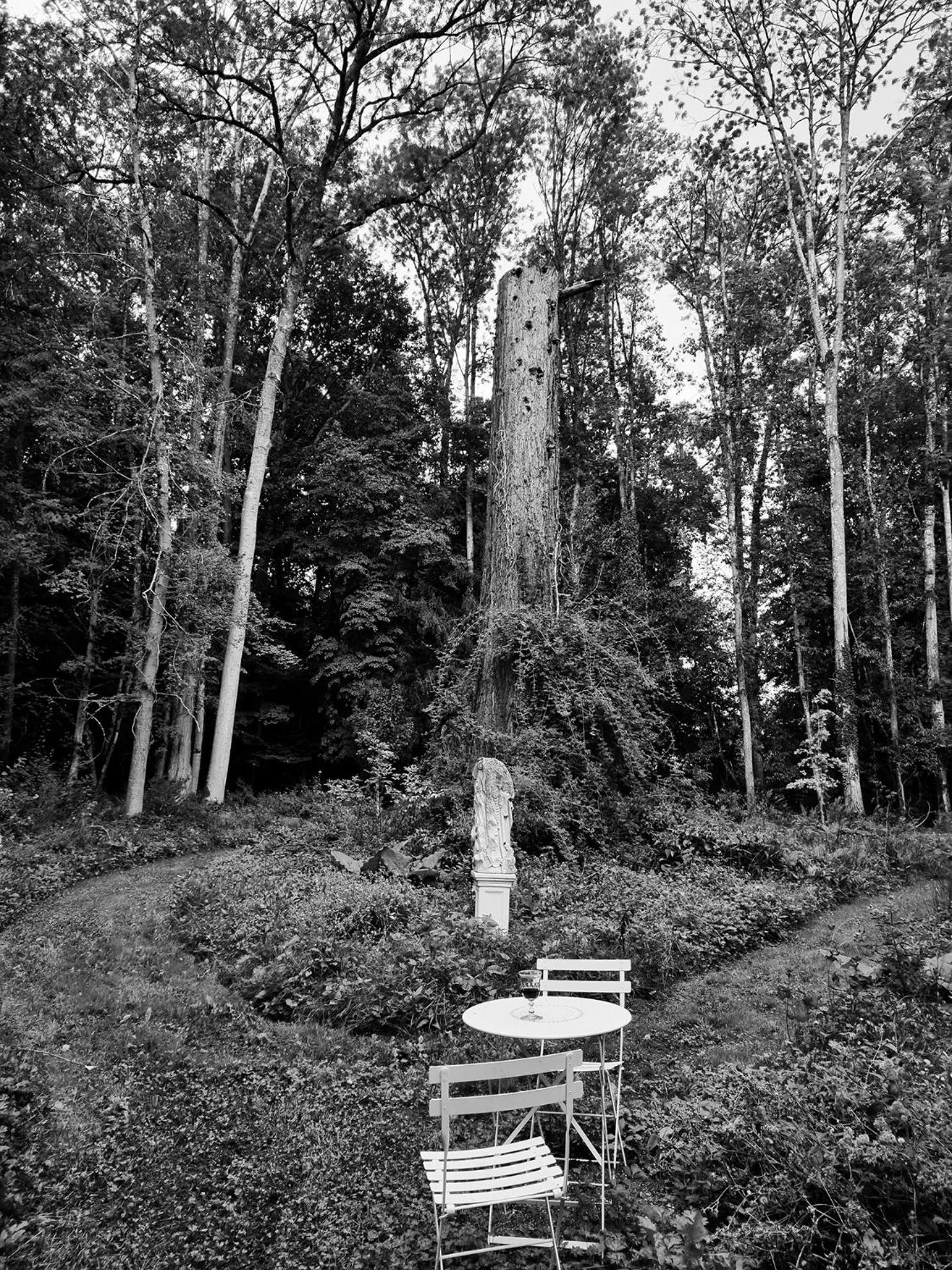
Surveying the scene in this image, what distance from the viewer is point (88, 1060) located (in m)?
4.39

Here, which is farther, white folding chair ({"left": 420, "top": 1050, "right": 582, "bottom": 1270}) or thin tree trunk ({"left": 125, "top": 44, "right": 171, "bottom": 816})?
thin tree trunk ({"left": 125, "top": 44, "right": 171, "bottom": 816})

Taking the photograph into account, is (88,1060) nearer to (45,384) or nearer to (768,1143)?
(768,1143)

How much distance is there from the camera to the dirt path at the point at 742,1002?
4.80 m

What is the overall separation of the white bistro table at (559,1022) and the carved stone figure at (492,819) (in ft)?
8.55

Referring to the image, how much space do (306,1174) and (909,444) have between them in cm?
2381

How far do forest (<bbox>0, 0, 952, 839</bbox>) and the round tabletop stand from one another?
15.3 ft

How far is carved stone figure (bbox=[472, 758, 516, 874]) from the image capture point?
685cm

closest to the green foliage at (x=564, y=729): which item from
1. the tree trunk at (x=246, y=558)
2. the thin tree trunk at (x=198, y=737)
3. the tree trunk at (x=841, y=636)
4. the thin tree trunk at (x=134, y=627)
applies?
the tree trunk at (x=246, y=558)

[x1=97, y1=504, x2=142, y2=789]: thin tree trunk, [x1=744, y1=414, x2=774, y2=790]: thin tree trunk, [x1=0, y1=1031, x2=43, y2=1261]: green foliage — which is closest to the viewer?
[x1=0, y1=1031, x2=43, y2=1261]: green foliage

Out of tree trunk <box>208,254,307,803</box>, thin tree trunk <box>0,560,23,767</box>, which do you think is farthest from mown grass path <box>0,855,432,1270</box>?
thin tree trunk <box>0,560,23,767</box>

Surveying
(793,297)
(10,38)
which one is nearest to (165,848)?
(10,38)

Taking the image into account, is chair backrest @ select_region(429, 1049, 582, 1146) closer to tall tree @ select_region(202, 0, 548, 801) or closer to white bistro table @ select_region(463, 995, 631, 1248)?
white bistro table @ select_region(463, 995, 631, 1248)

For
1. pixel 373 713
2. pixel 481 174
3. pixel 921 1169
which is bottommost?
pixel 921 1169

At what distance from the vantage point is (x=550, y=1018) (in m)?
→ 3.77
